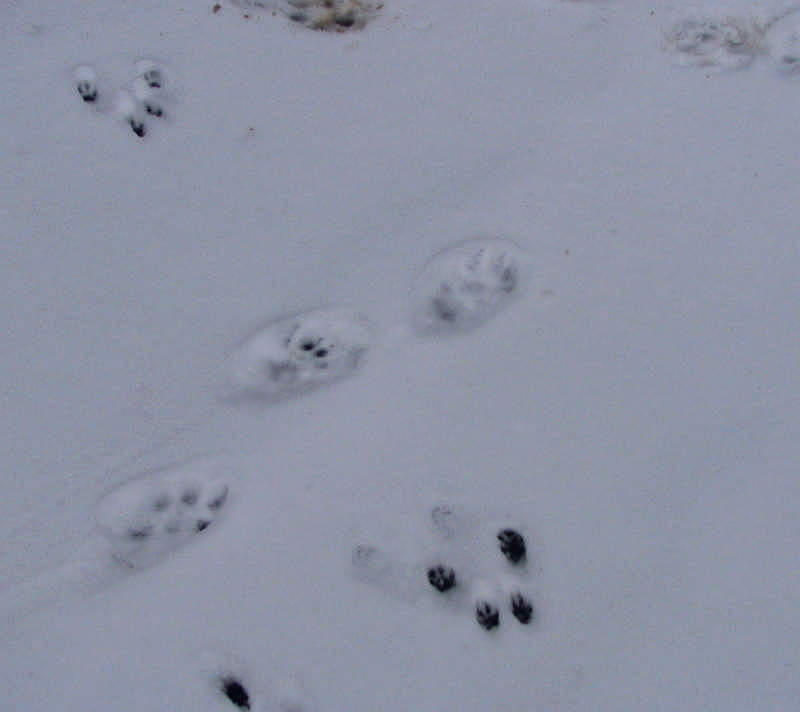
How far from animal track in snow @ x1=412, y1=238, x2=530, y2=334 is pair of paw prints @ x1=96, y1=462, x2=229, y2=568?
646 mm

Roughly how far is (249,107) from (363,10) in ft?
1.46

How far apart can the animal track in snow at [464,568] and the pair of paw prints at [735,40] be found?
1395 millimetres

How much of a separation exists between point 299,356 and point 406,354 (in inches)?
10.4

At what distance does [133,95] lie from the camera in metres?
2.14

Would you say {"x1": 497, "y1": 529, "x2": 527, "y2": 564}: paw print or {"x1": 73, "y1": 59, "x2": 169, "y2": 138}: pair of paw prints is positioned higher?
{"x1": 73, "y1": 59, "x2": 169, "y2": 138}: pair of paw prints

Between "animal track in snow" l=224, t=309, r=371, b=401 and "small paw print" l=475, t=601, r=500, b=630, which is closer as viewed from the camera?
"small paw print" l=475, t=601, r=500, b=630

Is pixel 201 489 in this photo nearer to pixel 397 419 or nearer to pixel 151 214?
pixel 397 419

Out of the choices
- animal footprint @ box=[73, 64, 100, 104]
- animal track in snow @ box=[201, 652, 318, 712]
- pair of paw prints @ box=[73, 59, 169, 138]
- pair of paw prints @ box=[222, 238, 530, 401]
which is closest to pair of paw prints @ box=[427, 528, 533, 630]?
animal track in snow @ box=[201, 652, 318, 712]

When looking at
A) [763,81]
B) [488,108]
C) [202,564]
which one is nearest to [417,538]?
[202,564]

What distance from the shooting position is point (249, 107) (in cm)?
217

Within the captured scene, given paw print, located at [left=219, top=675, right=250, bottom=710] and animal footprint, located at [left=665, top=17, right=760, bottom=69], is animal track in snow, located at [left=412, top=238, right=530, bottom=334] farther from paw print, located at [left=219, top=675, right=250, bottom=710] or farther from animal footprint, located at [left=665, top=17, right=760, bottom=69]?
paw print, located at [left=219, top=675, right=250, bottom=710]

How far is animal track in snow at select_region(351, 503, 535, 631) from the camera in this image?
5.82 ft

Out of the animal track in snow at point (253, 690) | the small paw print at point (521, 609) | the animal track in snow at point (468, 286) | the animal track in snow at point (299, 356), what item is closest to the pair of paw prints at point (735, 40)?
the animal track in snow at point (468, 286)

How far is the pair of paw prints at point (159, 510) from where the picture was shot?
1850 millimetres
